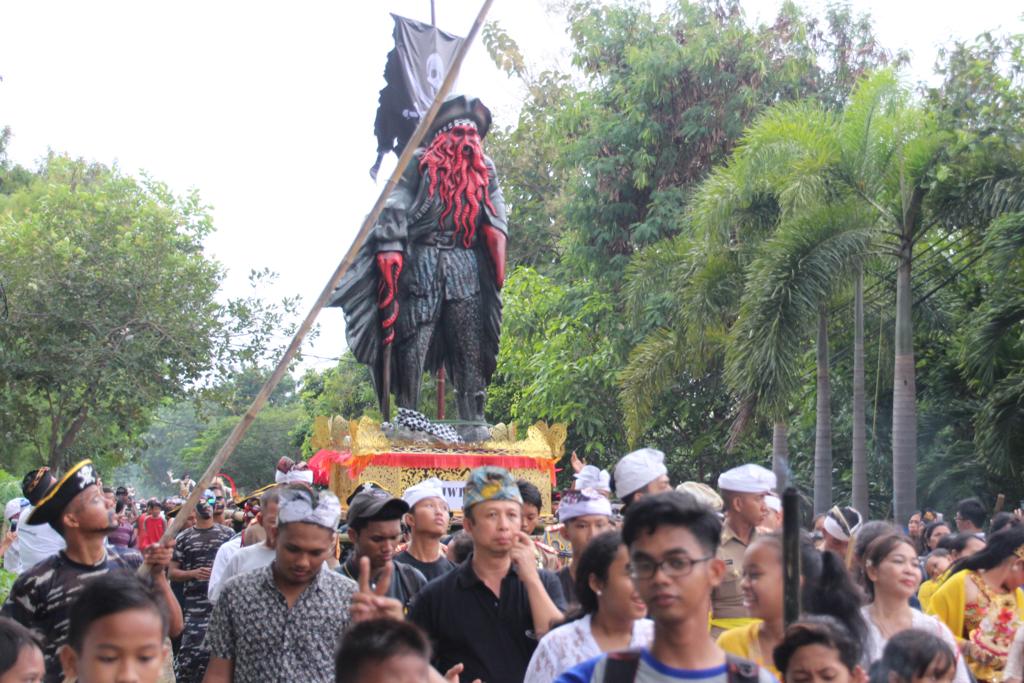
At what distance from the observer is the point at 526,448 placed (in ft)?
42.2

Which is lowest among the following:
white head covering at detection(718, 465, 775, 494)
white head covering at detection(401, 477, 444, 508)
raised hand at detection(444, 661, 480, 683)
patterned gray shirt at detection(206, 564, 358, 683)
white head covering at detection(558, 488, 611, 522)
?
raised hand at detection(444, 661, 480, 683)

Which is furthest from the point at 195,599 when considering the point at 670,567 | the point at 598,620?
the point at 670,567

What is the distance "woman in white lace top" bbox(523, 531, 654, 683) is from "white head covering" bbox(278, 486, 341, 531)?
2.86ft

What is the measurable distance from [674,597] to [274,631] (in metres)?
1.89

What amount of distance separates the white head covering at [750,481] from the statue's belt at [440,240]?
6893 mm

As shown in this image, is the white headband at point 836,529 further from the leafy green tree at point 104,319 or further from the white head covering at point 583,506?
the leafy green tree at point 104,319

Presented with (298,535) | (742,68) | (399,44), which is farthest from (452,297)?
(742,68)

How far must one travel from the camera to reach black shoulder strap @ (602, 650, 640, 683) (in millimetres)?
3404

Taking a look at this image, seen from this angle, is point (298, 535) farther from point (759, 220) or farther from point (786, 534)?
point (759, 220)

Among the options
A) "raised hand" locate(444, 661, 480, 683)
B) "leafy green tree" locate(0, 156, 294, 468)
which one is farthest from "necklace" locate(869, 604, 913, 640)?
"leafy green tree" locate(0, 156, 294, 468)

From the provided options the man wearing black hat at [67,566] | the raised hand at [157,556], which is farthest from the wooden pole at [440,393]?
the raised hand at [157,556]

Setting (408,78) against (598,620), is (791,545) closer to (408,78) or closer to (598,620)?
(598,620)

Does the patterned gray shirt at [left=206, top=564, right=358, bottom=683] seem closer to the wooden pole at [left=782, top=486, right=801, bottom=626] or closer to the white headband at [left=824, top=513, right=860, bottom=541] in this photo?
the wooden pole at [left=782, top=486, right=801, bottom=626]

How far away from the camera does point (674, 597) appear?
3461mm
